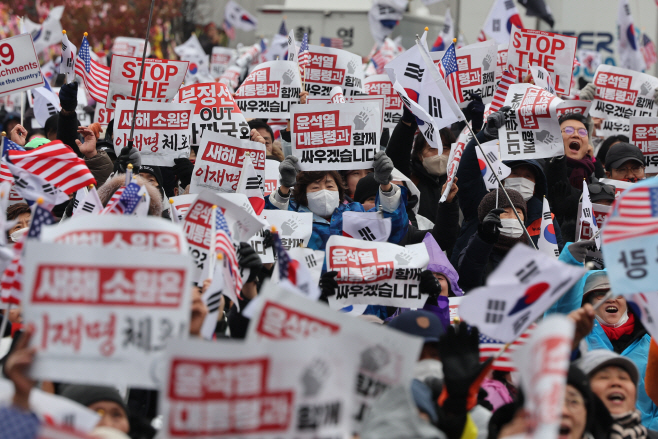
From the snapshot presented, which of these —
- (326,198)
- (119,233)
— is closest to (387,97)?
(326,198)

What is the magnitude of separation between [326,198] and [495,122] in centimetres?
150

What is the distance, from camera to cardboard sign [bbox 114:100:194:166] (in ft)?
22.5

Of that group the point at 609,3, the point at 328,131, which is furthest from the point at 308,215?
the point at 609,3

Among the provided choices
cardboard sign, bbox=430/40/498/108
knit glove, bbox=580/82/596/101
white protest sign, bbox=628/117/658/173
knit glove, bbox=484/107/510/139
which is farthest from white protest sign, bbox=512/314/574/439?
knit glove, bbox=580/82/596/101

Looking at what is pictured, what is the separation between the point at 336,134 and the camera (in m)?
6.42

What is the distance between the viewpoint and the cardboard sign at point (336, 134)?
20.9 feet

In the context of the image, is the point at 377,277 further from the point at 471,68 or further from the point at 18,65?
the point at 18,65

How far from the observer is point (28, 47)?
7375 mm

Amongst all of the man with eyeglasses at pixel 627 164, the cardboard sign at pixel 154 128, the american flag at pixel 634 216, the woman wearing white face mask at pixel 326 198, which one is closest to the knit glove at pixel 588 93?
the man with eyeglasses at pixel 627 164

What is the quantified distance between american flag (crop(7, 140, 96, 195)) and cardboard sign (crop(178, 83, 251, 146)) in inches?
69.6

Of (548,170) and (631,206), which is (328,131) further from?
(631,206)

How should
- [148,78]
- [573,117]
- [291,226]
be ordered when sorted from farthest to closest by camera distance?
[573,117]
[148,78]
[291,226]

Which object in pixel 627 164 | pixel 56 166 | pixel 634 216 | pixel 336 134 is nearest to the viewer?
pixel 634 216

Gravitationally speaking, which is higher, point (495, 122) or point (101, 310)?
point (495, 122)
